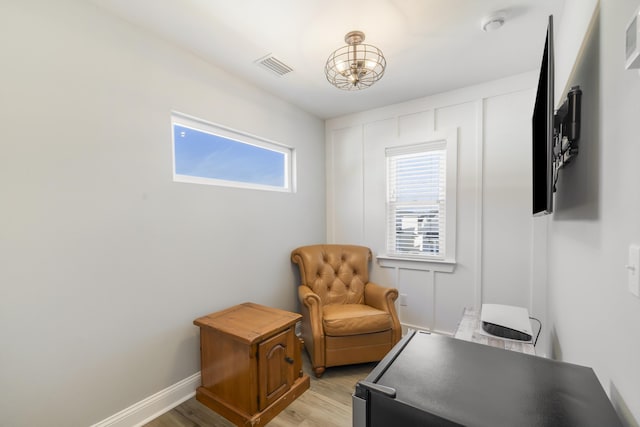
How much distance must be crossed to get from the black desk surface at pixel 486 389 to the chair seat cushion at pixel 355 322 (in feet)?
4.77

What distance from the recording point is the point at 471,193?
2.71 meters

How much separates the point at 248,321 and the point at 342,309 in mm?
995

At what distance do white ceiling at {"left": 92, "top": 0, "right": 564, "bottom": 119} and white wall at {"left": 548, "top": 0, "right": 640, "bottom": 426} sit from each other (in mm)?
756

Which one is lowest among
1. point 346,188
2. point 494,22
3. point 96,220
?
point 96,220

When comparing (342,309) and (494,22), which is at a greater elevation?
(494,22)

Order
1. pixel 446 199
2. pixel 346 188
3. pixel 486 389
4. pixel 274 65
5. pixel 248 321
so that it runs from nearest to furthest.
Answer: pixel 486 389, pixel 248 321, pixel 274 65, pixel 446 199, pixel 346 188

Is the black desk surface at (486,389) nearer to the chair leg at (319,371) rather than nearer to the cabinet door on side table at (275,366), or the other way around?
the cabinet door on side table at (275,366)

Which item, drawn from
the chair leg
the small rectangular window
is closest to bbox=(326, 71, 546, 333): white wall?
the small rectangular window

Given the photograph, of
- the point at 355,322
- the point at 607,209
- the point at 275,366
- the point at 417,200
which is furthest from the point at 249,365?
the point at 417,200

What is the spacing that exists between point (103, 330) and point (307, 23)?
2328 mm

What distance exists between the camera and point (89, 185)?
160 centimetres

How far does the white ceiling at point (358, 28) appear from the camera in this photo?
1.67m

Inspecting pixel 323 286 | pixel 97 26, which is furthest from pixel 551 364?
pixel 97 26

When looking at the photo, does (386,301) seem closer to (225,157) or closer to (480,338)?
(480,338)
